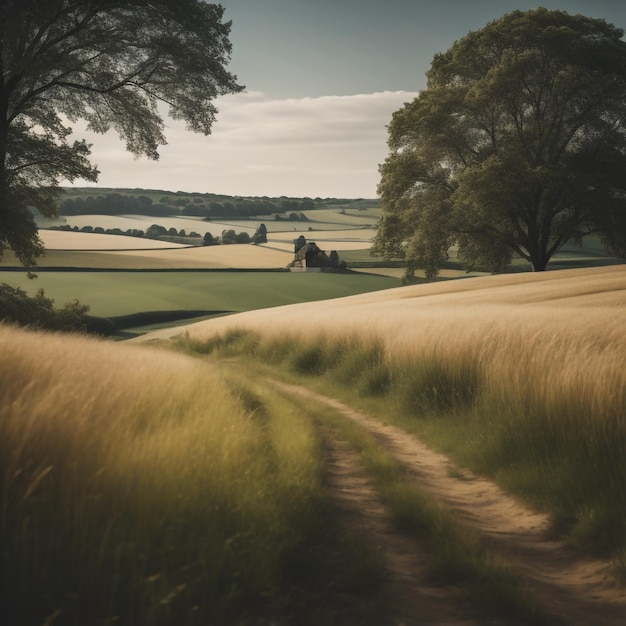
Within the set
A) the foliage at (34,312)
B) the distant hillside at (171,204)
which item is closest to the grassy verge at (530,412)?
the foliage at (34,312)

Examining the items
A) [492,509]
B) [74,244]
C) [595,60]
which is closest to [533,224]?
[595,60]

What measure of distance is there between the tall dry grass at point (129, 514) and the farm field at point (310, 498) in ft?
0.05

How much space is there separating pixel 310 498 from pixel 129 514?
5.93 feet

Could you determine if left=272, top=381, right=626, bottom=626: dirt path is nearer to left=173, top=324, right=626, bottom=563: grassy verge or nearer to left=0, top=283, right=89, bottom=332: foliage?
left=173, top=324, right=626, bottom=563: grassy verge

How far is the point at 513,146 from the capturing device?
101 ft

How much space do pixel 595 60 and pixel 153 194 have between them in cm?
9150

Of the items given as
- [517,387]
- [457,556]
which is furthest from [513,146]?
[457,556]

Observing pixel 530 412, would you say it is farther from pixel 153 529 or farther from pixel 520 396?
pixel 153 529

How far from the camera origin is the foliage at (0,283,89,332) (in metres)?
20.1

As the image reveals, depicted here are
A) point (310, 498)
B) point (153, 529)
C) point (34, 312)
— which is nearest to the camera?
point (153, 529)

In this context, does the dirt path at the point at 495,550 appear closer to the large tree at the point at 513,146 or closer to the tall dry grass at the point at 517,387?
the tall dry grass at the point at 517,387

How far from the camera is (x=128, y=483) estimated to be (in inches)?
175

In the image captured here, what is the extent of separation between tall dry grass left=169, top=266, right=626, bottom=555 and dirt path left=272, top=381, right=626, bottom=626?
25 centimetres

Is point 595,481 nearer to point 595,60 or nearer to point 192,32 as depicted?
point 192,32
